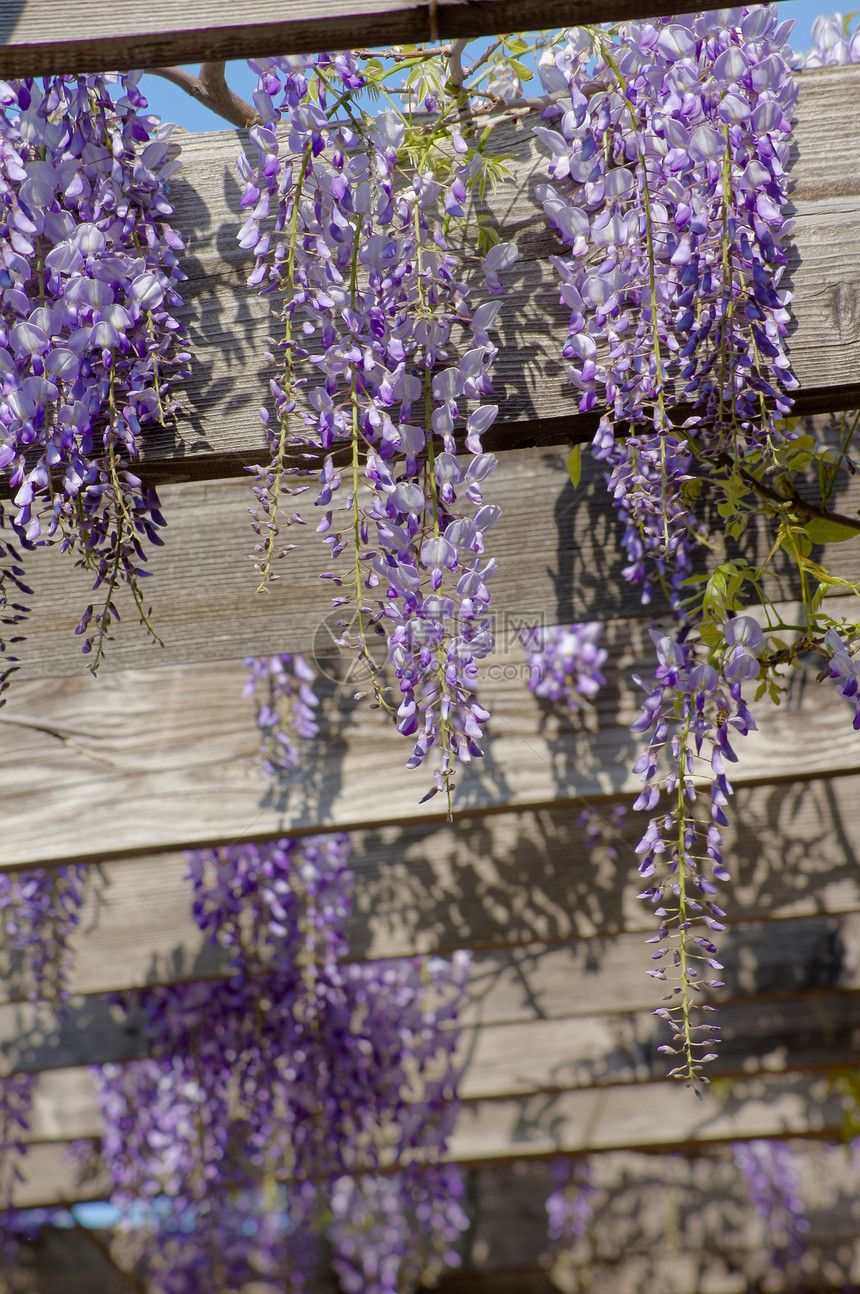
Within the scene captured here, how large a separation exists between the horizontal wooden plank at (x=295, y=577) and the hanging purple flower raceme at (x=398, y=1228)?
2068 millimetres

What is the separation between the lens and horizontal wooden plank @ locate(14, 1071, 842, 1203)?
123 inches

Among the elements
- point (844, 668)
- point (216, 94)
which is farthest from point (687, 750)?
point (216, 94)

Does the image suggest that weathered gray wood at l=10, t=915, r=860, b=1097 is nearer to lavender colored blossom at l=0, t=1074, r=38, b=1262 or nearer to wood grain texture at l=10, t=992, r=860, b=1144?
wood grain texture at l=10, t=992, r=860, b=1144

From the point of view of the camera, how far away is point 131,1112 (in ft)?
10.7

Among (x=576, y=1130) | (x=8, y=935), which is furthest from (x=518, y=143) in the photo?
(x=576, y=1130)

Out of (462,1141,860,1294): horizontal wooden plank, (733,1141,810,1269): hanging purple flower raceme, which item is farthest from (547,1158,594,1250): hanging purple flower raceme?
(733,1141,810,1269): hanging purple flower raceme

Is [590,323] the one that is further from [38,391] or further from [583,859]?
[583,859]

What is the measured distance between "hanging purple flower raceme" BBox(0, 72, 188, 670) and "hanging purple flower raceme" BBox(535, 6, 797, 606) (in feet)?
1.63

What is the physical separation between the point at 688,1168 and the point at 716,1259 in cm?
36

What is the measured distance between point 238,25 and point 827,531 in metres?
0.93

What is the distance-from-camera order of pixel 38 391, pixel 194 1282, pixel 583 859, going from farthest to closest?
1. pixel 194 1282
2. pixel 583 859
3. pixel 38 391

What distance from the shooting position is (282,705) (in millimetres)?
1845

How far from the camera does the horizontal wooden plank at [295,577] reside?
1536 millimetres

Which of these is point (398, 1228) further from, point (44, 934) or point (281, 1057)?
point (44, 934)
